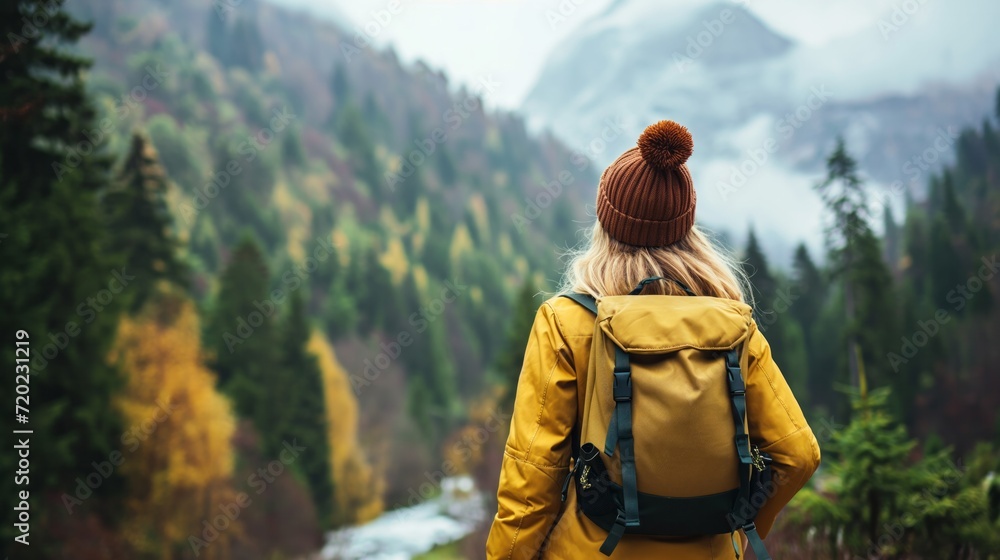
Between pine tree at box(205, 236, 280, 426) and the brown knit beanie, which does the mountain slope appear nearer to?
pine tree at box(205, 236, 280, 426)

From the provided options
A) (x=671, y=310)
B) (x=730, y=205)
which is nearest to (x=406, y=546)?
(x=730, y=205)

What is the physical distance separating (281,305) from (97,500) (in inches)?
547

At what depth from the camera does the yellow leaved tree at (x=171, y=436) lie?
13.4 metres

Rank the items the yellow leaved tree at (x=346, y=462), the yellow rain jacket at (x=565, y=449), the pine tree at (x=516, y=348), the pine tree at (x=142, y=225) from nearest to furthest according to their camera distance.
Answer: the yellow rain jacket at (x=565, y=449) → the pine tree at (x=142, y=225) → the pine tree at (x=516, y=348) → the yellow leaved tree at (x=346, y=462)

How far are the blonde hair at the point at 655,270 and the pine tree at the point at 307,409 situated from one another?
18785 mm

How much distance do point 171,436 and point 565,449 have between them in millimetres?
14839

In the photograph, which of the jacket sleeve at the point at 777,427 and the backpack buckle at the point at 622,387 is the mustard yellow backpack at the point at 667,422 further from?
the jacket sleeve at the point at 777,427

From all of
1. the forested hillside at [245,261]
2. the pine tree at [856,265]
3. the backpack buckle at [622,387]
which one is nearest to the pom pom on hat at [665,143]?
the backpack buckle at [622,387]

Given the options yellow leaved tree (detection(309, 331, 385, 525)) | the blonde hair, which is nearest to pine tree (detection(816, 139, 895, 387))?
the blonde hair

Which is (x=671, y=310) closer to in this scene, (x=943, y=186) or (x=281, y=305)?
(x=943, y=186)

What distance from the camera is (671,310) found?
170cm

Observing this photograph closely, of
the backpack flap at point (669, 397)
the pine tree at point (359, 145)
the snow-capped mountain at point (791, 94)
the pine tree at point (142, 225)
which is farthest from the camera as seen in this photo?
the pine tree at point (359, 145)

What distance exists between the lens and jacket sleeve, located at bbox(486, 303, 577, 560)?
5.81 feet

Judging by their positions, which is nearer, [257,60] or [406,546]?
[406,546]
